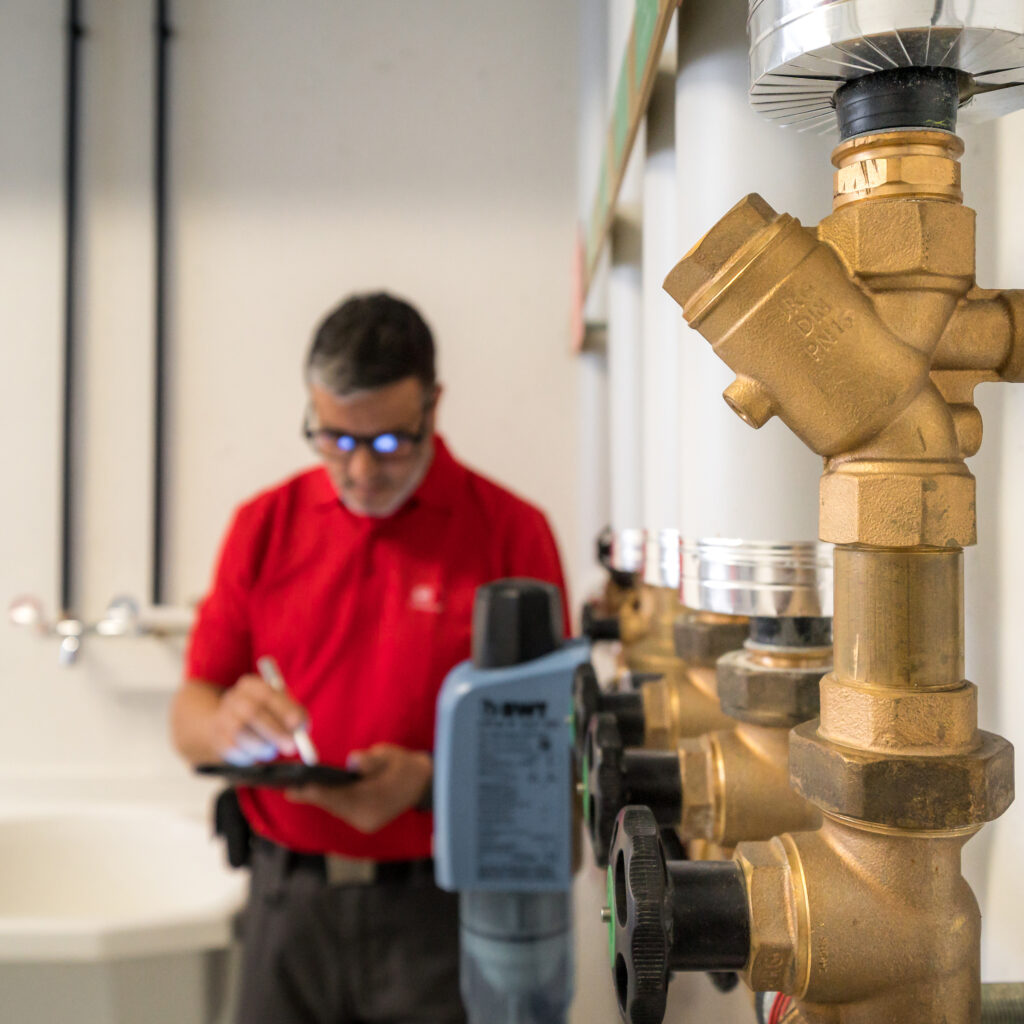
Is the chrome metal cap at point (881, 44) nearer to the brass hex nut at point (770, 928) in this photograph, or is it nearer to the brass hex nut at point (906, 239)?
the brass hex nut at point (906, 239)

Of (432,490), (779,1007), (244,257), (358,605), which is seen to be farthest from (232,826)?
(244,257)

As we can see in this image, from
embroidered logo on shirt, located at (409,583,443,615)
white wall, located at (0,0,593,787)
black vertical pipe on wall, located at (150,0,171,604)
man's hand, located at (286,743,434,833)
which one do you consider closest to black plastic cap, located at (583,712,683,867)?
man's hand, located at (286,743,434,833)

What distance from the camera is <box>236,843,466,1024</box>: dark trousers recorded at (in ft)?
3.35

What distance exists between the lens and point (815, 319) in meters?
0.23

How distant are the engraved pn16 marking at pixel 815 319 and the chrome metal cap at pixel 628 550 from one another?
1.34 feet

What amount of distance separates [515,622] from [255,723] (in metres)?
0.45

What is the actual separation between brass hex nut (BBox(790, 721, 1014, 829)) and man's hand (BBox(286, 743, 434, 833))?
0.78 metres

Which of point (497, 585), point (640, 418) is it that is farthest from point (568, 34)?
point (497, 585)

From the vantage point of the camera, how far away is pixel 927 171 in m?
0.24

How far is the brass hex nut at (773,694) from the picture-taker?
12.7 inches

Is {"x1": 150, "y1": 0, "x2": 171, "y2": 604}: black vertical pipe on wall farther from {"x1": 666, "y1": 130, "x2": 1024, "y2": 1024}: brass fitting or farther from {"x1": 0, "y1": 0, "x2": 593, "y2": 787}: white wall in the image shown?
{"x1": 666, "y1": 130, "x2": 1024, "y2": 1024}: brass fitting

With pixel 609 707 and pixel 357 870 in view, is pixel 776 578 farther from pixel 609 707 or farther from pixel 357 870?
pixel 357 870

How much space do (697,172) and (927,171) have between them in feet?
0.35

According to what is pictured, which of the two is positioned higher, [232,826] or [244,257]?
[244,257]
